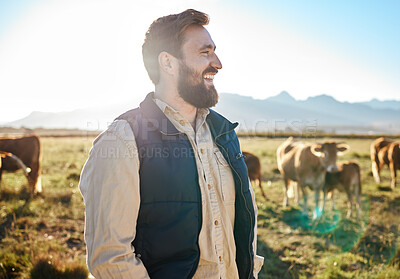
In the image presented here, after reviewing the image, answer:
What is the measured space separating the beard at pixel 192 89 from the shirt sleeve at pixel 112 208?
65 cm

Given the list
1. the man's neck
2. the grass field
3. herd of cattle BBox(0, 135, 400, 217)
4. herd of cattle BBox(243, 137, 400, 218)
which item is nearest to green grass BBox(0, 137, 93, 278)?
the grass field

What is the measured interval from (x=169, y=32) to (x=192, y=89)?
0.44 metres

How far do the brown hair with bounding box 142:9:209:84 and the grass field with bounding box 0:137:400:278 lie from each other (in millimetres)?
3330

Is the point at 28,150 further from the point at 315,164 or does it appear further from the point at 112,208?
the point at 112,208

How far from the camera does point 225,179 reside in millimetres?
1934

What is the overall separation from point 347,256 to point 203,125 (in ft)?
15.0

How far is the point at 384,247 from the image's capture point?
5438 mm

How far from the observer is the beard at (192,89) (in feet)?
6.50

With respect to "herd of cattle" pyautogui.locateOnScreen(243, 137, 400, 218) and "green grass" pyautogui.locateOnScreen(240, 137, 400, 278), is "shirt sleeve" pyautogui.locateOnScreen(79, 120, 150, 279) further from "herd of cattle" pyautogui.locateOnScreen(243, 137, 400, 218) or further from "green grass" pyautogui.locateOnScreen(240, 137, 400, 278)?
"herd of cattle" pyautogui.locateOnScreen(243, 137, 400, 218)

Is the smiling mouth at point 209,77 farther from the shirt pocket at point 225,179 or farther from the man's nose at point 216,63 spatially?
the shirt pocket at point 225,179

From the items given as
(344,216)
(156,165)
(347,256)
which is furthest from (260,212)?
(156,165)

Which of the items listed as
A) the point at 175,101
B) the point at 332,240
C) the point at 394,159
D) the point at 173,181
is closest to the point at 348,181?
the point at 332,240

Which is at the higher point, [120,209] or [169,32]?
[169,32]

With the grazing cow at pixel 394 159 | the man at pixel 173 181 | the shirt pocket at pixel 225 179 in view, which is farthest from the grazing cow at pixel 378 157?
the shirt pocket at pixel 225 179
